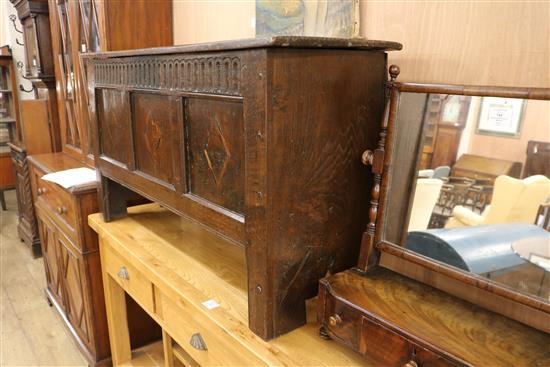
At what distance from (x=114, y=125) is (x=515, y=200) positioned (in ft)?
4.25

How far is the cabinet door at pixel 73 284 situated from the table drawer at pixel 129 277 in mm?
340

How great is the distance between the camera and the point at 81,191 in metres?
1.88

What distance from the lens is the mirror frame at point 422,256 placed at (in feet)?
2.61

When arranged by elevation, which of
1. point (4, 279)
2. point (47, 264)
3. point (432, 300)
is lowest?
point (4, 279)

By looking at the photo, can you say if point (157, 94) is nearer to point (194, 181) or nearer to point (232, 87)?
point (194, 181)

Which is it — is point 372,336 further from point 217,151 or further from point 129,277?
point 129,277

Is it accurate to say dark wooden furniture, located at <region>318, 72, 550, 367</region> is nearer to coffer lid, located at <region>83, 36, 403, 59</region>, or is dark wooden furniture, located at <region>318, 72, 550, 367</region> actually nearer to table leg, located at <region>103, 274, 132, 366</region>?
coffer lid, located at <region>83, 36, 403, 59</region>

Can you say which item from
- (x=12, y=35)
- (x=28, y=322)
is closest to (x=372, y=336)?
(x=28, y=322)

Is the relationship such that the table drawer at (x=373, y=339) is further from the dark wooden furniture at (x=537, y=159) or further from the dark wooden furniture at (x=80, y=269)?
the dark wooden furniture at (x=80, y=269)

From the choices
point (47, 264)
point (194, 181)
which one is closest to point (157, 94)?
point (194, 181)

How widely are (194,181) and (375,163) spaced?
485 mm

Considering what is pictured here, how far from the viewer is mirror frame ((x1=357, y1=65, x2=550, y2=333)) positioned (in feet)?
2.61

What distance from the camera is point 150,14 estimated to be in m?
2.11

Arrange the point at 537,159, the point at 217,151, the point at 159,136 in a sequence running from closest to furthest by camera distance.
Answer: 1. the point at 537,159
2. the point at 217,151
3. the point at 159,136
